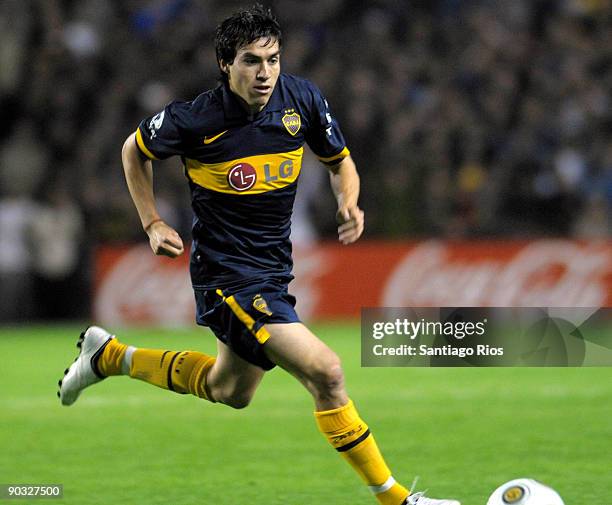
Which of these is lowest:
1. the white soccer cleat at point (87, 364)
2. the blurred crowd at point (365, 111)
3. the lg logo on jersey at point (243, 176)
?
the white soccer cleat at point (87, 364)

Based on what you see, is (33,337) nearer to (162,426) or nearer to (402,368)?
(402,368)

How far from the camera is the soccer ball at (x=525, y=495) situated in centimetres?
478

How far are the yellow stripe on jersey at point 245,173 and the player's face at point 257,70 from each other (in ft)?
0.85

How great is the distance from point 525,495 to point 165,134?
2089 millimetres

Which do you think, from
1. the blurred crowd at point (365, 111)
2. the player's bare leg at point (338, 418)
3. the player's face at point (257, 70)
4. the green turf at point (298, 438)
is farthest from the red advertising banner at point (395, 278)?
the player's bare leg at point (338, 418)

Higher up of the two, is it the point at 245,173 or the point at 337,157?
the point at 337,157

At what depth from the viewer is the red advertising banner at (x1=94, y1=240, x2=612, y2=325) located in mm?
13562

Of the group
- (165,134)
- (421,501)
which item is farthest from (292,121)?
(421,501)

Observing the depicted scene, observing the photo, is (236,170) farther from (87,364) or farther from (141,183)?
(87,364)

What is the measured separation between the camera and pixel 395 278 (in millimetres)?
13852

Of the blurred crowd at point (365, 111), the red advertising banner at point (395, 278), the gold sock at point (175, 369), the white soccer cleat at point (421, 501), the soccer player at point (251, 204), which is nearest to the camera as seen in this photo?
the white soccer cleat at point (421, 501)

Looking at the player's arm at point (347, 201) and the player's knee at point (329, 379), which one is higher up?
the player's arm at point (347, 201)

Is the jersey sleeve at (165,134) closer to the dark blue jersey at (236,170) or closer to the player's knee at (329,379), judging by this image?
the dark blue jersey at (236,170)

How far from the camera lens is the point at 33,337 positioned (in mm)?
13242
